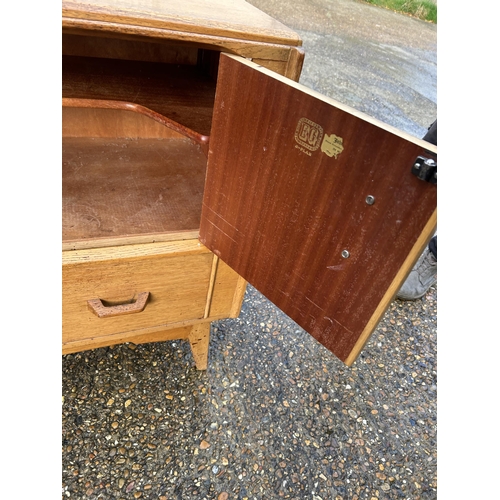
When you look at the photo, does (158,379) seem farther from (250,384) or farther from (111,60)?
(111,60)

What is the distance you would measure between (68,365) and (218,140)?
939mm

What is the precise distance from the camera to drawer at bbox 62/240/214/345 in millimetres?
742

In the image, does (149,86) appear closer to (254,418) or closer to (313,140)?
(313,140)

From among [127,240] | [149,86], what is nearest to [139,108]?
[149,86]

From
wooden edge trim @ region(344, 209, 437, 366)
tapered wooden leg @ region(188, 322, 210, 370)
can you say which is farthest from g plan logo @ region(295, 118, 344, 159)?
tapered wooden leg @ region(188, 322, 210, 370)

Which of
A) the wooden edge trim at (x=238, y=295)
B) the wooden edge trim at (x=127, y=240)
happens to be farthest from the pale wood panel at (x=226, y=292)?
the wooden edge trim at (x=127, y=240)

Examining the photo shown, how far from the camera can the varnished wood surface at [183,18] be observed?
1.87 ft

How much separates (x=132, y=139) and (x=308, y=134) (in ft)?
2.63

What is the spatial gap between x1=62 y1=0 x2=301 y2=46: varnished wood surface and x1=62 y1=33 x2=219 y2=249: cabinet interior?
0.08 m

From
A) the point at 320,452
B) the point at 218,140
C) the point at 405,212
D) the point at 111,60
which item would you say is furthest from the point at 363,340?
the point at 111,60

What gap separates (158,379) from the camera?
1.21 meters

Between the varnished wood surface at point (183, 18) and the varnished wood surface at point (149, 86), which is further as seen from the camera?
the varnished wood surface at point (149, 86)

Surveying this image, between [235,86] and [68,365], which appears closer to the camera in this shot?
[235,86]

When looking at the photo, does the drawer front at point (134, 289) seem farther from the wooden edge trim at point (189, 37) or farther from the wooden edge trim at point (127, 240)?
the wooden edge trim at point (189, 37)
